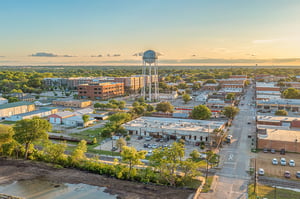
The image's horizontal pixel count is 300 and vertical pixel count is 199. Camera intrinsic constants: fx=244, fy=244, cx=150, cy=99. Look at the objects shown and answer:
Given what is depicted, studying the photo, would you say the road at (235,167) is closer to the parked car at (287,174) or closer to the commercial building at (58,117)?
the parked car at (287,174)

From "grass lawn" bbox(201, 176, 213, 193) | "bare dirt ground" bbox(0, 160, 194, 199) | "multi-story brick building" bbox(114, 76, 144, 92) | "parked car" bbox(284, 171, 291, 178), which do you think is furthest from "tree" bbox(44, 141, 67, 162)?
"multi-story brick building" bbox(114, 76, 144, 92)

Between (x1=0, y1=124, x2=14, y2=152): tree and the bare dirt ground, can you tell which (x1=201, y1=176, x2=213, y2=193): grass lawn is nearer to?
the bare dirt ground

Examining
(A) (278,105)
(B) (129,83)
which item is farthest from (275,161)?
(B) (129,83)

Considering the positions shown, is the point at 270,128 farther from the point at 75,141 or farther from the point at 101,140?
the point at 75,141

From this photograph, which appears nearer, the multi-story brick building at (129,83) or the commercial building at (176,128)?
the commercial building at (176,128)

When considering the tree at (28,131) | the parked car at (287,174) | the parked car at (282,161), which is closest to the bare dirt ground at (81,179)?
the tree at (28,131)

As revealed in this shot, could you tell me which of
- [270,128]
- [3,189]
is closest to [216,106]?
[270,128]

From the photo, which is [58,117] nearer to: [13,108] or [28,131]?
[13,108]
